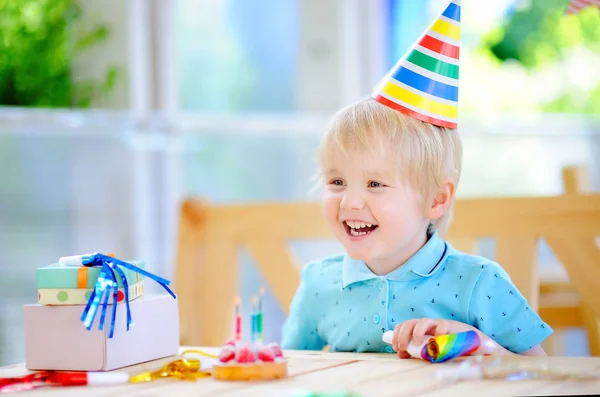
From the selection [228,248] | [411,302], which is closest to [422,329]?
[411,302]

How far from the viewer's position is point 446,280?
1.40 m

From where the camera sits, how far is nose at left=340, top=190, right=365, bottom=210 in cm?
137

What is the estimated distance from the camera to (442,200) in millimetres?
1465

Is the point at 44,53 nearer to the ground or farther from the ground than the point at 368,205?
farther from the ground

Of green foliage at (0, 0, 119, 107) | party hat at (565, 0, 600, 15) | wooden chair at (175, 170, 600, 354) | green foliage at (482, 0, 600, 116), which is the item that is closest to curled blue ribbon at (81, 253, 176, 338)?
wooden chair at (175, 170, 600, 354)

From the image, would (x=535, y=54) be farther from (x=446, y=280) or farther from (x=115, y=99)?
(x=446, y=280)

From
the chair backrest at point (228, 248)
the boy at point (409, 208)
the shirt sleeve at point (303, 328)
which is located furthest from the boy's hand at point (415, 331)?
the chair backrest at point (228, 248)

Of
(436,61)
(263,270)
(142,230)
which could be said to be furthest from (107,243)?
(436,61)

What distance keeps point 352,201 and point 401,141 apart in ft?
0.42

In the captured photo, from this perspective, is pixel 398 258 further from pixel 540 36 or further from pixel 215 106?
pixel 540 36

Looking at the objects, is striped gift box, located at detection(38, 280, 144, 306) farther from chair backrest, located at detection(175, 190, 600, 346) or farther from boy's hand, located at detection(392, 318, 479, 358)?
chair backrest, located at detection(175, 190, 600, 346)

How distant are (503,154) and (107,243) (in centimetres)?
155

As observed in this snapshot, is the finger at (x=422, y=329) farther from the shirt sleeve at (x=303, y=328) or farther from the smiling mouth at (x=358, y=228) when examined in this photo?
the shirt sleeve at (x=303, y=328)

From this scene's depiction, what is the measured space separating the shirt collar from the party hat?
0.51 m
